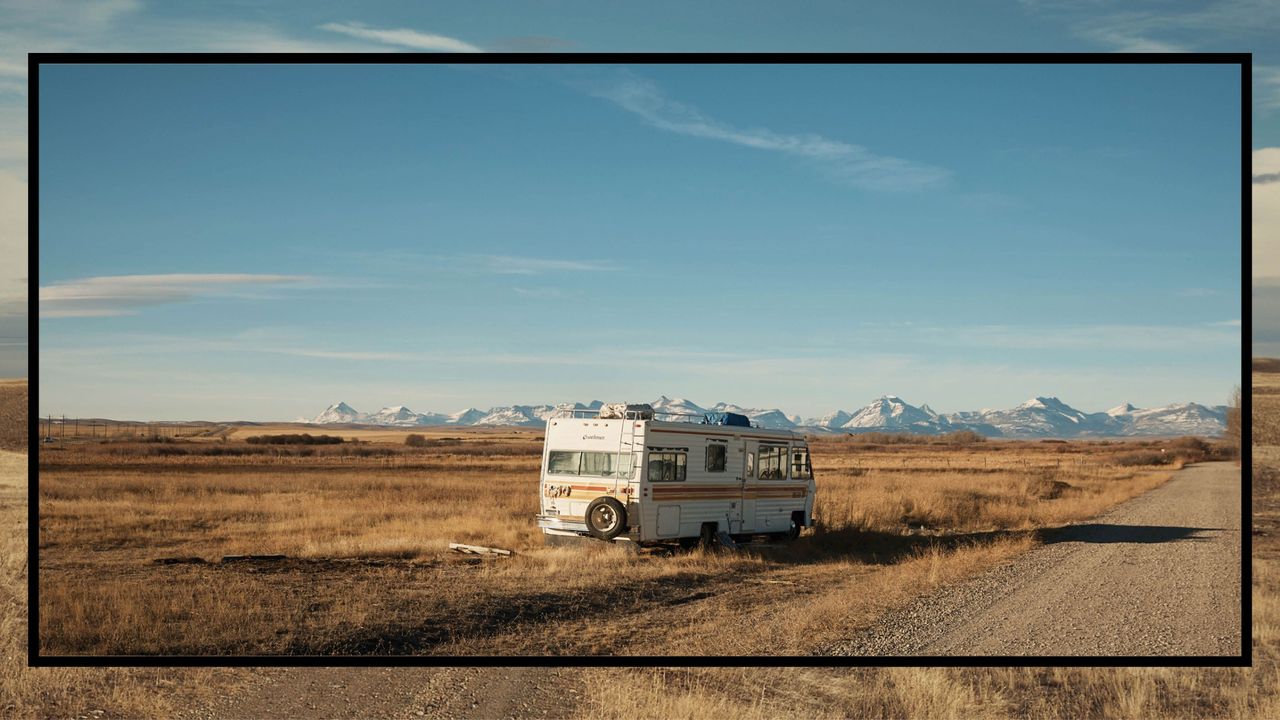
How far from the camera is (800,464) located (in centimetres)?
2142

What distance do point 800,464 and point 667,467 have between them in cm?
449

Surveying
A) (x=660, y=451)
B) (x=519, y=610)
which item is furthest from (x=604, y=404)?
(x=519, y=610)

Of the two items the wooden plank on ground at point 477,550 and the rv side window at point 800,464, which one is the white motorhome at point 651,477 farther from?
the rv side window at point 800,464

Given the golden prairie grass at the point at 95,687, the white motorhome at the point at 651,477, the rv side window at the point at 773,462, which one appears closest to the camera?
the golden prairie grass at the point at 95,687

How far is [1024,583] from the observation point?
16.2 meters

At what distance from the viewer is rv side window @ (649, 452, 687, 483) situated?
693 inches

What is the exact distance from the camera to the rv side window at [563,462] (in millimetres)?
18203

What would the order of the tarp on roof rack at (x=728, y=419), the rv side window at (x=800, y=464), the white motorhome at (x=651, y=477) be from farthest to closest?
the rv side window at (x=800, y=464) < the tarp on roof rack at (x=728, y=419) < the white motorhome at (x=651, y=477)

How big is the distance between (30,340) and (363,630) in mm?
5690

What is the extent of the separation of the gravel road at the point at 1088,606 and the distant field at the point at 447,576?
72 cm

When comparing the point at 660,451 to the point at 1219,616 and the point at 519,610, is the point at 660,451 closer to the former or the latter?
the point at 519,610

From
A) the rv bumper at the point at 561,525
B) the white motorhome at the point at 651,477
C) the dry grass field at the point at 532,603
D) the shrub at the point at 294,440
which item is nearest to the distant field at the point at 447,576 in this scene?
the dry grass field at the point at 532,603

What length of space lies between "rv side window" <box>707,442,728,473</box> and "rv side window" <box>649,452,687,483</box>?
74cm

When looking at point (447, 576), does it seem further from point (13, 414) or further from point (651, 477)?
point (13, 414)
